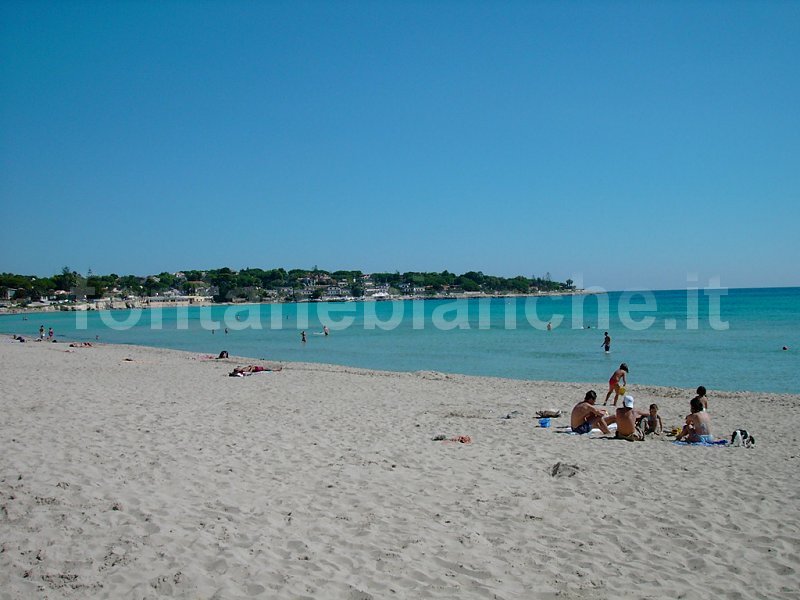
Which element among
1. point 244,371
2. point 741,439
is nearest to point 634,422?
point 741,439

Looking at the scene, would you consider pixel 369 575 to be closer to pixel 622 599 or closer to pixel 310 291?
pixel 622 599

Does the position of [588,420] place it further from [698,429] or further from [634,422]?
[698,429]

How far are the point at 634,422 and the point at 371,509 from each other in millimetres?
6132

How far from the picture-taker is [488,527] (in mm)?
6004

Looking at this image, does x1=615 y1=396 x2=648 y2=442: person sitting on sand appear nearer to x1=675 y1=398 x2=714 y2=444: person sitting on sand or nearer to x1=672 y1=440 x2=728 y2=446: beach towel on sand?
x1=672 y1=440 x2=728 y2=446: beach towel on sand

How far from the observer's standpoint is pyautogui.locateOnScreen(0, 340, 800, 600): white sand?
189 inches

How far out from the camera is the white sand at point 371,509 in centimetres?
481

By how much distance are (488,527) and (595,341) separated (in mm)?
37781

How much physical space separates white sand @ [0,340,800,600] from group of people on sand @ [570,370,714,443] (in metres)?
0.35

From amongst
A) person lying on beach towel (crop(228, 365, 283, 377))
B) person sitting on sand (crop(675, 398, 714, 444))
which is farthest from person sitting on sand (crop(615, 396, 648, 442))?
person lying on beach towel (crop(228, 365, 283, 377))

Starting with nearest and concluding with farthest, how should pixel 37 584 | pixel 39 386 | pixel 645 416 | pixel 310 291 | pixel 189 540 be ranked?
pixel 37 584 → pixel 189 540 → pixel 645 416 → pixel 39 386 → pixel 310 291

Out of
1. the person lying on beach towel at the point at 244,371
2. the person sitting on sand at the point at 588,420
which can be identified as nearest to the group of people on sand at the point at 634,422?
the person sitting on sand at the point at 588,420

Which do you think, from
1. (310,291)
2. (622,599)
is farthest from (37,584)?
(310,291)

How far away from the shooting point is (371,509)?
21.0 ft
